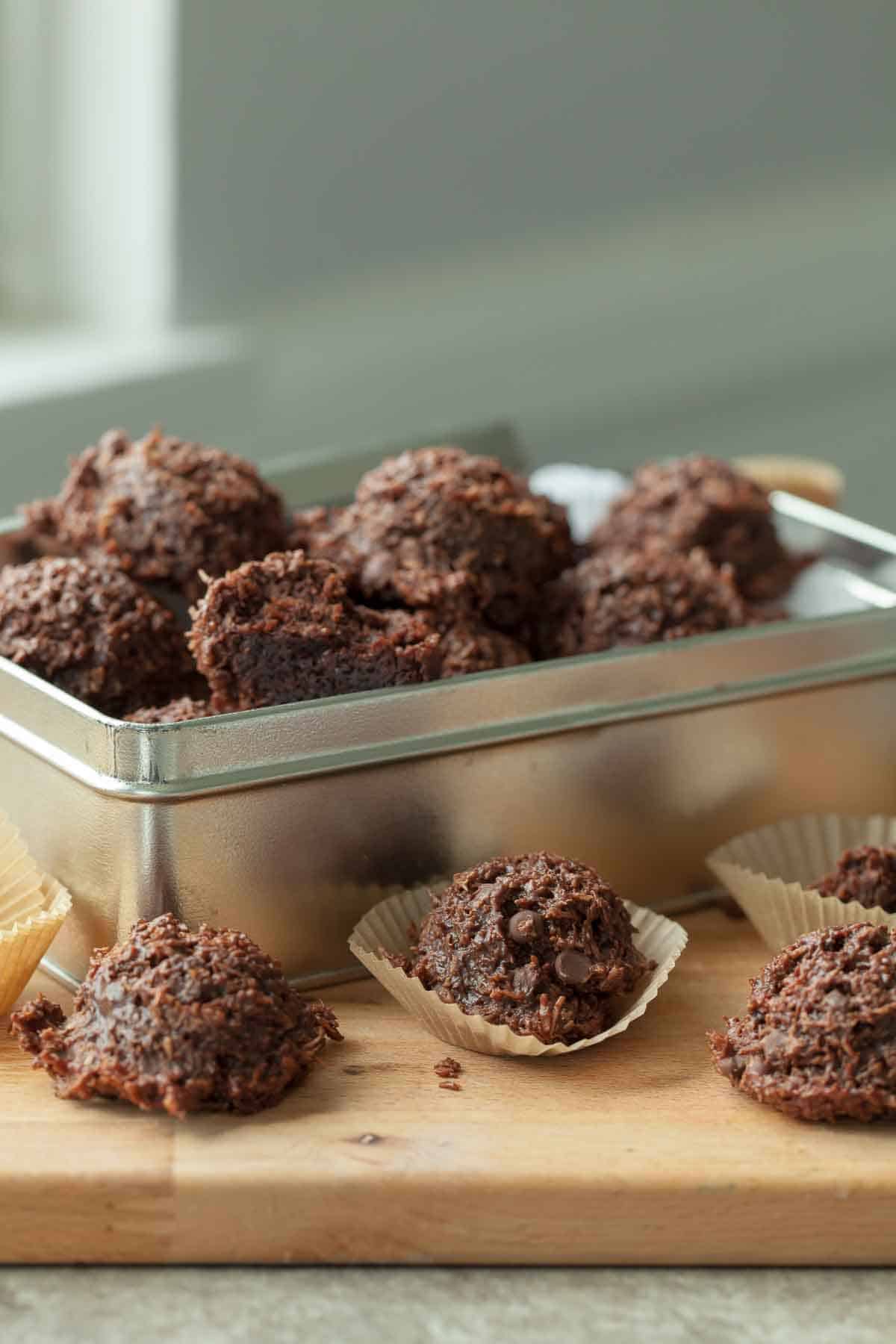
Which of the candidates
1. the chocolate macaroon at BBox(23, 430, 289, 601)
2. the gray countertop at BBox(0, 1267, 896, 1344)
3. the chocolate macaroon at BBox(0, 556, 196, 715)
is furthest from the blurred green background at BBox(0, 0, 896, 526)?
the gray countertop at BBox(0, 1267, 896, 1344)

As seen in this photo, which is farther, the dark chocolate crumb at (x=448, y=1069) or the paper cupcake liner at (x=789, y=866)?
the paper cupcake liner at (x=789, y=866)

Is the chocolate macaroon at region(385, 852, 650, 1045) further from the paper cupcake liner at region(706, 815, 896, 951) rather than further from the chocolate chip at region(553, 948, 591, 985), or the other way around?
the paper cupcake liner at region(706, 815, 896, 951)

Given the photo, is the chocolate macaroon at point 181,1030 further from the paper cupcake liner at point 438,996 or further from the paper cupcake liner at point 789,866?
the paper cupcake liner at point 789,866

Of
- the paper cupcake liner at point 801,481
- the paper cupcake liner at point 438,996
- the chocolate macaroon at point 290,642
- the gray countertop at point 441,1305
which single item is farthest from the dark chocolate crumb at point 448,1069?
the paper cupcake liner at point 801,481

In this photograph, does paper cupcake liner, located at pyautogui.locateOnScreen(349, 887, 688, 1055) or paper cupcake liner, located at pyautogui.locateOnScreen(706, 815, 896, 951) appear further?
paper cupcake liner, located at pyautogui.locateOnScreen(706, 815, 896, 951)

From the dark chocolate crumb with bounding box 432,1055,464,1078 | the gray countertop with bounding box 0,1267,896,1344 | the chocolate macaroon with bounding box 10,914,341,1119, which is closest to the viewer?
the gray countertop with bounding box 0,1267,896,1344

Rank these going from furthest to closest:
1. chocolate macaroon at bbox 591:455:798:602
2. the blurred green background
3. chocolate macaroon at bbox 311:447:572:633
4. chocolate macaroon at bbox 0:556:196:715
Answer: the blurred green background → chocolate macaroon at bbox 591:455:798:602 → chocolate macaroon at bbox 311:447:572:633 → chocolate macaroon at bbox 0:556:196:715

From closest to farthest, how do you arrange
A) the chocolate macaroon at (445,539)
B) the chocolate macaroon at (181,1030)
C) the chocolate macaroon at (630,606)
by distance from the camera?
the chocolate macaroon at (181,1030)
the chocolate macaroon at (445,539)
the chocolate macaroon at (630,606)
